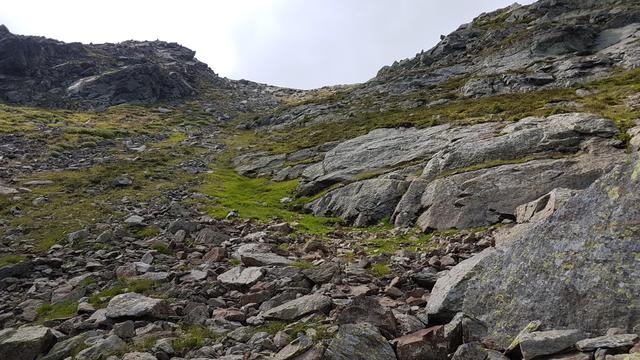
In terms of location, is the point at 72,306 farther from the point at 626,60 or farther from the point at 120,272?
the point at 626,60

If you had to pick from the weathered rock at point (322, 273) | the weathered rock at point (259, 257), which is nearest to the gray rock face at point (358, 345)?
the weathered rock at point (322, 273)

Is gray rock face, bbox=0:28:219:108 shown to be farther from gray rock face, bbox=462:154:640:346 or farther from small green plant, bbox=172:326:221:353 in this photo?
gray rock face, bbox=462:154:640:346

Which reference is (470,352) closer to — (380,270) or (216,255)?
(380,270)

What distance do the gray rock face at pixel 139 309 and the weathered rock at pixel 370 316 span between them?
550 cm

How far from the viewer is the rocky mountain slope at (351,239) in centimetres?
920

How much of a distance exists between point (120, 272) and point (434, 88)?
79497 millimetres

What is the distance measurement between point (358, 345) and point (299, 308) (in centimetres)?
309

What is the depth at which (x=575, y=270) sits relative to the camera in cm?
906

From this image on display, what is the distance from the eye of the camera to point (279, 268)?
51.8 feet

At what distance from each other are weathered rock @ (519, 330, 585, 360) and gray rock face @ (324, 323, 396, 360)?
263 cm

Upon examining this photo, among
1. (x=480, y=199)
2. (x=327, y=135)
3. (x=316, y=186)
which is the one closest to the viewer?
(x=480, y=199)

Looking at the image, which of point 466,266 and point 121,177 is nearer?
point 466,266

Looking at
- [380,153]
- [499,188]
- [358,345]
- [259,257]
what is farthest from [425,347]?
[380,153]

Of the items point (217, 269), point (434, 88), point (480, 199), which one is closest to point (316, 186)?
point (480, 199)
